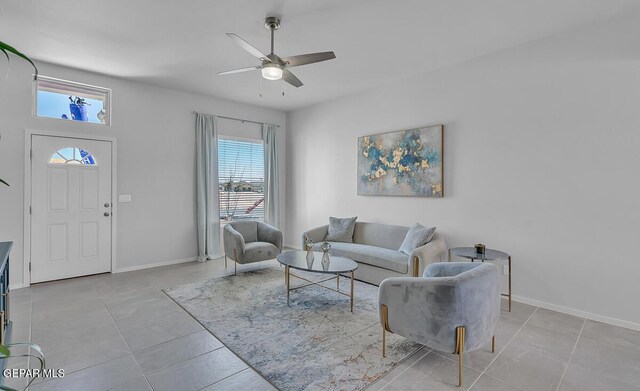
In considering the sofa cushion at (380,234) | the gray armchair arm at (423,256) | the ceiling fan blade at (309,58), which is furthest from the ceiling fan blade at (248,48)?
the sofa cushion at (380,234)

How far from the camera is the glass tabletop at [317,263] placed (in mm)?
3465

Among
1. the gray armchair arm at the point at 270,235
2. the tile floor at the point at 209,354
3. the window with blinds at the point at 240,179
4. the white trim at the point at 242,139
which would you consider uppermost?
the white trim at the point at 242,139

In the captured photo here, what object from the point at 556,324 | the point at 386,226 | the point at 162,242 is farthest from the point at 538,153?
the point at 162,242

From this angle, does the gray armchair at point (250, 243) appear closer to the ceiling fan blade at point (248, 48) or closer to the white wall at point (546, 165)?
the white wall at point (546, 165)

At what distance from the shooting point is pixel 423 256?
12.2 feet

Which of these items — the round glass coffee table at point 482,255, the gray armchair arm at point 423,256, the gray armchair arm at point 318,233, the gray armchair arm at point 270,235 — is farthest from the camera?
the gray armchair arm at point 318,233

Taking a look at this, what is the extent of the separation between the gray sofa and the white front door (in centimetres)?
317

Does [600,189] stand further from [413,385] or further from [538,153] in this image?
[413,385]

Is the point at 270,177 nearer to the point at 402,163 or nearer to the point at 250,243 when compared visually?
the point at 250,243

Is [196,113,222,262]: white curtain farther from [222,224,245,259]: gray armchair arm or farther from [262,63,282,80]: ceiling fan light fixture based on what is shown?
[262,63,282,80]: ceiling fan light fixture

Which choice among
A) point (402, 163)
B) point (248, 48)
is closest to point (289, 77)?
point (248, 48)

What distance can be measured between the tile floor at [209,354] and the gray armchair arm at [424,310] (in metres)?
0.30

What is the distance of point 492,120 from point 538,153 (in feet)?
2.16

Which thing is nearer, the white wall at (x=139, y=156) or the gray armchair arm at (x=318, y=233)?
the white wall at (x=139, y=156)
